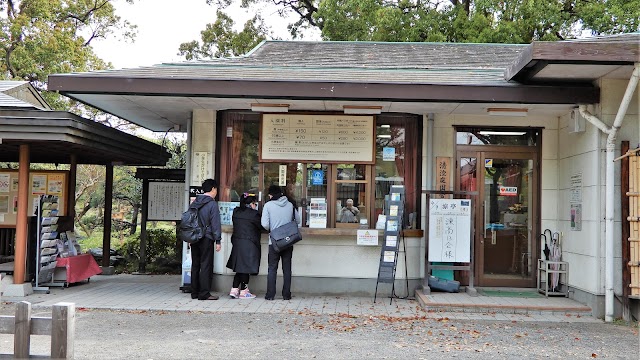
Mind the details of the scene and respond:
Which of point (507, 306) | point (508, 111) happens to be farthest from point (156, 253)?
point (508, 111)

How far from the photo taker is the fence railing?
3.29m

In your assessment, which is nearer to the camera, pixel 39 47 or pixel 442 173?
pixel 442 173

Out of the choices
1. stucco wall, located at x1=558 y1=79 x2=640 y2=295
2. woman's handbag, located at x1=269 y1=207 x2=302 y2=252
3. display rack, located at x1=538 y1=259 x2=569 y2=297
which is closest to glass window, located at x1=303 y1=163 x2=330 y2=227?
woman's handbag, located at x1=269 y1=207 x2=302 y2=252

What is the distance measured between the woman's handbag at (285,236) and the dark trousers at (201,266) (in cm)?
94

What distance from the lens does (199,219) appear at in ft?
26.5

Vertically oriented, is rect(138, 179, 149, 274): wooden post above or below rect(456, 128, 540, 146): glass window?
below

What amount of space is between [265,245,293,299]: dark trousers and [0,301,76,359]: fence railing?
16.0 feet

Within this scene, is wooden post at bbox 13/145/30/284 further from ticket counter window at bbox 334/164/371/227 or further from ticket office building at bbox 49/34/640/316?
ticket counter window at bbox 334/164/371/227

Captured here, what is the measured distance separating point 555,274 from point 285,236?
159 inches

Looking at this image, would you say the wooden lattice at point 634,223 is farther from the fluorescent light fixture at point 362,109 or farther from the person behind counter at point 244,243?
the person behind counter at point 244,243

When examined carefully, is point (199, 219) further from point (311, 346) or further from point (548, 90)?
point (548, 90)

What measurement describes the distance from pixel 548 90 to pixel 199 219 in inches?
201

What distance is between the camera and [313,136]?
28.9 feet

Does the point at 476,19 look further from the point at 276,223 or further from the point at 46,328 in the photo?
the point at 46,328
